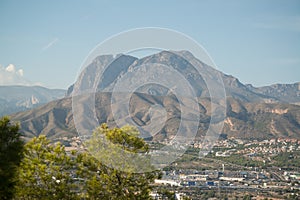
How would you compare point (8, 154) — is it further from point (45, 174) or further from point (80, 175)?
point (80, 175)

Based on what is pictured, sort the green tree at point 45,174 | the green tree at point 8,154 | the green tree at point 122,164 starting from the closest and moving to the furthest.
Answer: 1. the green tree at point 8,154
2. the green tree at point 45,174
3. the green tree at point 122,164

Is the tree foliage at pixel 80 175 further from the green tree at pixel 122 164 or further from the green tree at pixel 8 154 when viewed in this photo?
the green tree at pixel 8 154

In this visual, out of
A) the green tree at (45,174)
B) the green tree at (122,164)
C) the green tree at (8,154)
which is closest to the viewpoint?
the green tree at (8,154)

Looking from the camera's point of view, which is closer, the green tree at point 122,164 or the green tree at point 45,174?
the green tree at point 45,174

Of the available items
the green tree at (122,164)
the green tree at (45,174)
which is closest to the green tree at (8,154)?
the green tree at (45,174)

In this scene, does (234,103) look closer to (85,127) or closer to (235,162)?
(235,162)

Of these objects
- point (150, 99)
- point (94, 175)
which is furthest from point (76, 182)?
point (150, 99)

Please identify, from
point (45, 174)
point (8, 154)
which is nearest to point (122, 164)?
point (45, 174)
